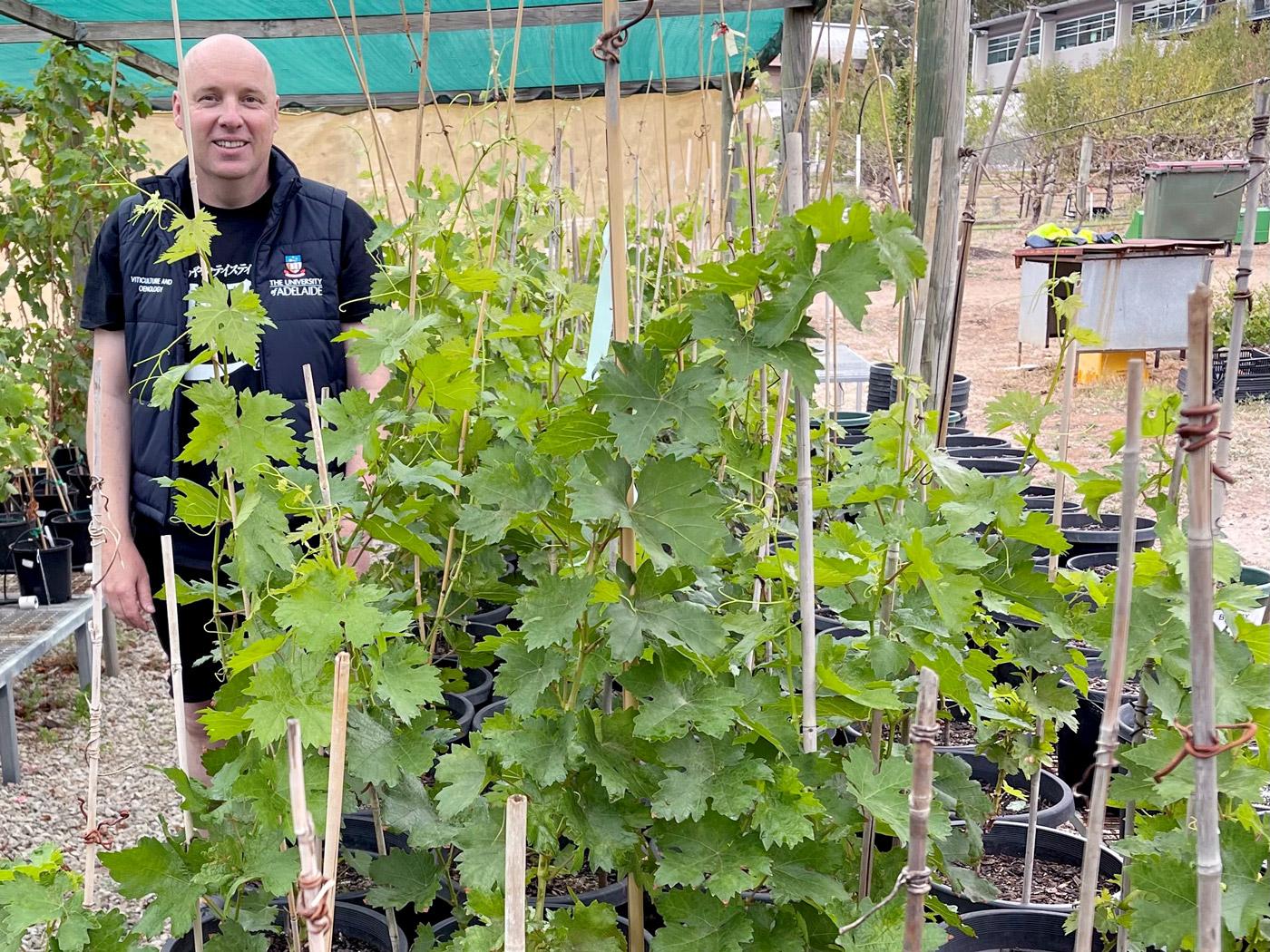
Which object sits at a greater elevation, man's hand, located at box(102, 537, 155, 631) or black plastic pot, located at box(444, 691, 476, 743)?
man's hand, located at box(102, 537, 155, 631)

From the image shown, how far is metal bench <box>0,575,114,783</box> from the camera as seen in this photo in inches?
126

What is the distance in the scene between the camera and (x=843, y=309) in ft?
2.99

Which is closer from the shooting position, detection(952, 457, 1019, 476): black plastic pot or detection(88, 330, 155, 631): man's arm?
detection(88, 330, 155, 631): man's arm

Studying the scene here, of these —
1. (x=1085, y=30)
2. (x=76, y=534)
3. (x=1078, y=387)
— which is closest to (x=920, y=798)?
(x=76, y=534)

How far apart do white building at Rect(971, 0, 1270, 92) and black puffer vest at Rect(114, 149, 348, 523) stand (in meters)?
23.5

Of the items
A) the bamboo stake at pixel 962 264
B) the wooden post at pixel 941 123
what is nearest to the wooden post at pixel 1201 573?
the bamboo stake at pixel 962 264

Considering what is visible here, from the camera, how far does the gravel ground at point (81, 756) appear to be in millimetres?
2979

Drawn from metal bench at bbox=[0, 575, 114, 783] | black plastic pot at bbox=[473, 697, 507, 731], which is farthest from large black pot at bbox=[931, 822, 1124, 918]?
metal bench at bbox=[0, 575, 114, 783]

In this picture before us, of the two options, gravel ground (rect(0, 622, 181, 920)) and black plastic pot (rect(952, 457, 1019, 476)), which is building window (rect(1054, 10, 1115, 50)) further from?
gravel ground (rect(0, 622, 181, 920))

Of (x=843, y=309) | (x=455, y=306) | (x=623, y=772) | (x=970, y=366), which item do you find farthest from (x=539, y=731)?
(x=970, y=366)

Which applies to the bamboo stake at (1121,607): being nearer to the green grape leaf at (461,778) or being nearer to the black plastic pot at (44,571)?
the green grape leaf at (461,778)

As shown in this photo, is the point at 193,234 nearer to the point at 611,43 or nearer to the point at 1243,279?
the point at 611,43

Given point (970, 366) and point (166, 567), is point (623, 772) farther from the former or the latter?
point (970, 366)

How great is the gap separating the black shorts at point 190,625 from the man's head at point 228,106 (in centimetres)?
77
